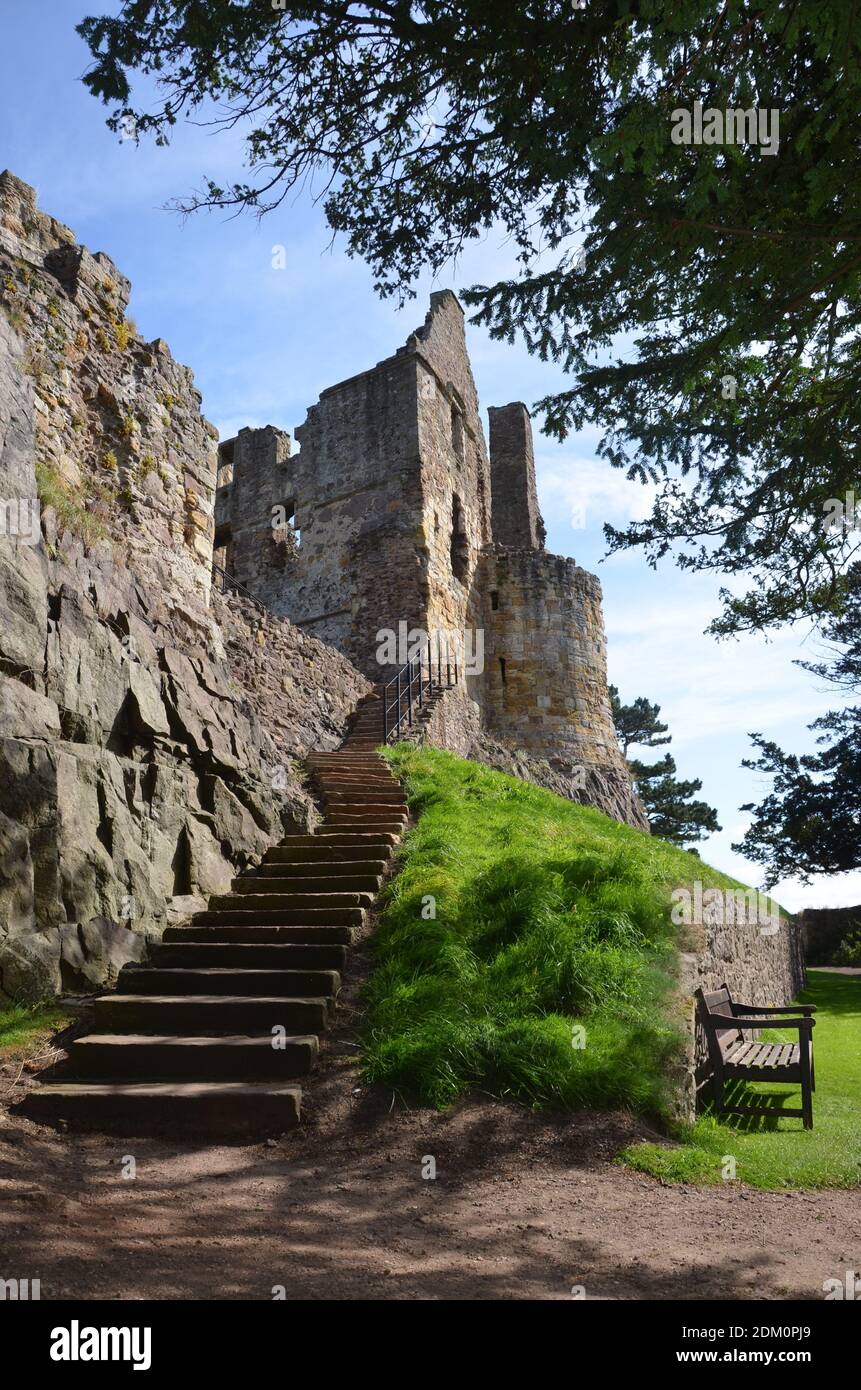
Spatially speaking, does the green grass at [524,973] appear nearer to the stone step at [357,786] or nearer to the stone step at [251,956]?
the stone step at [251,956]

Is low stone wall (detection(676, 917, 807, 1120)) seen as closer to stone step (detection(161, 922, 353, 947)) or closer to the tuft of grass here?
stone step (detection(161, 922, 353, 947))

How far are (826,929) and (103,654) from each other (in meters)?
21.4

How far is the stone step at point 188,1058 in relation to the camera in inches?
→ 209

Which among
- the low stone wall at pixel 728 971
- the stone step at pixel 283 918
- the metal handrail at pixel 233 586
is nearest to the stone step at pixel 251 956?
the stone step at pixel 283 918


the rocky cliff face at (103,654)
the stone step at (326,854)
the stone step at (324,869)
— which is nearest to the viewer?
the rocky cliff face at (103,654)

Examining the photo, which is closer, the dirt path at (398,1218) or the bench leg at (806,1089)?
the dirt path at (398,1218)

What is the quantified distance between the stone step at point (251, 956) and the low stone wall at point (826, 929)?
18.9m

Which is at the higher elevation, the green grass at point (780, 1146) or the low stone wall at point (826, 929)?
the green grass at point (780, 1146)

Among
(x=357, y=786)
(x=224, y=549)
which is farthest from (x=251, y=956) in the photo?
(x=224, y=549)

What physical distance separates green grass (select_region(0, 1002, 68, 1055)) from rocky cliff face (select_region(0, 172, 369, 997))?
12 cm

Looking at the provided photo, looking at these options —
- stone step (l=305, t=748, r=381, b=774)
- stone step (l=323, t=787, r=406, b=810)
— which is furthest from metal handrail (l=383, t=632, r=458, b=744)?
stone step (l=323, t=787, r=406, b=810)
